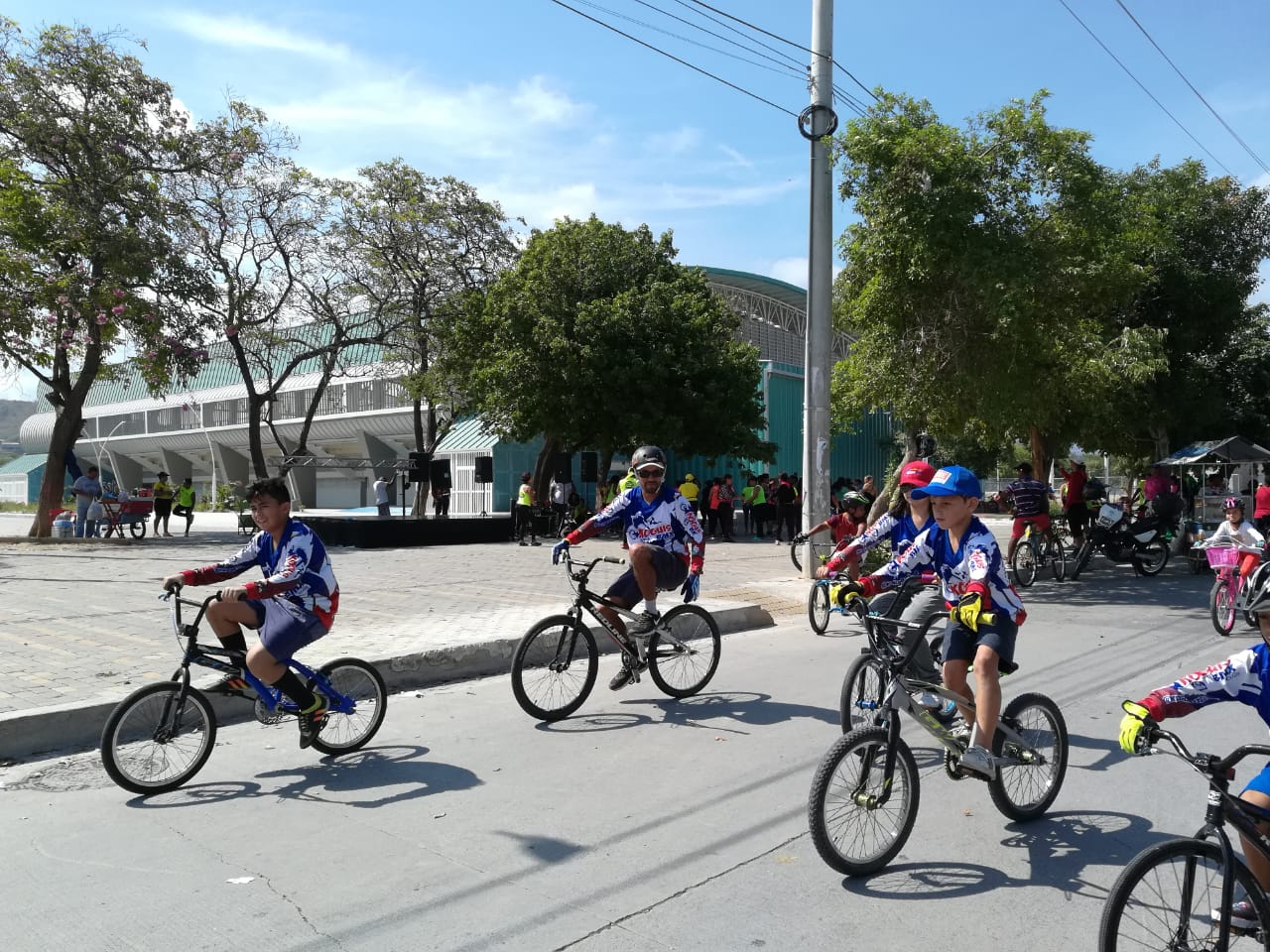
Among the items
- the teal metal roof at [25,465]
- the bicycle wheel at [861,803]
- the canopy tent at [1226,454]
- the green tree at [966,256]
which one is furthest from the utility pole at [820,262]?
the teal metal roof at [25,465]

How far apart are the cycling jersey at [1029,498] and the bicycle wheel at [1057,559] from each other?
1226 mm

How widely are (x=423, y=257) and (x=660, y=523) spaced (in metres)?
24.2

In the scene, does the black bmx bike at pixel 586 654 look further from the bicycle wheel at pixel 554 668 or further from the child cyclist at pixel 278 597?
the child cyclist at pixel 278 597

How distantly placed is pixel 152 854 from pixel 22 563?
1537 centimetres

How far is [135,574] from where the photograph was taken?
15.1 metres

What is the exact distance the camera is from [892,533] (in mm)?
6387

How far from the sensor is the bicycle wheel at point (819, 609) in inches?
415

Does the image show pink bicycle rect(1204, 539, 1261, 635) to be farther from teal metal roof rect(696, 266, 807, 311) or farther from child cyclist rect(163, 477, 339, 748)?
teal metal roof rect(696, 266, 807, 311)

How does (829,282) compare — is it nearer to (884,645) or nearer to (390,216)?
(884,645)

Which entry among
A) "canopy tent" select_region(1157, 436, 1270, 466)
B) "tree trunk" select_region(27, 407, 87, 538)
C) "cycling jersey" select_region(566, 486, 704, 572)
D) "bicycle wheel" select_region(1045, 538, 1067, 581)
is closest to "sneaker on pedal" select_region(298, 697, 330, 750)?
"cycling jersey" select_region(566, 486, 704, 572)

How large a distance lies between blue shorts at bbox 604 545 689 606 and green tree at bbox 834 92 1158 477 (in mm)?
8427

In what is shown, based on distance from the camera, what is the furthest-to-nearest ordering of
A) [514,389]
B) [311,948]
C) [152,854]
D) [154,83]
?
[514,389] < [154,83] < [152,854] < [311,948]

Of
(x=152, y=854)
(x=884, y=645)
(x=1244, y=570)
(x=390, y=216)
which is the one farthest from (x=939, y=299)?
(x=390, y=216)

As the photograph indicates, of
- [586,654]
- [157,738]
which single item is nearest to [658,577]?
[586,654]
